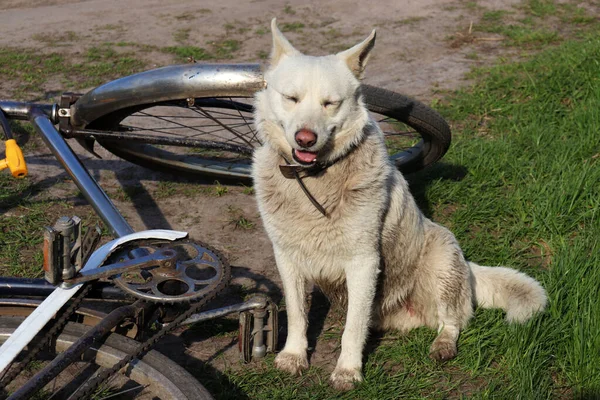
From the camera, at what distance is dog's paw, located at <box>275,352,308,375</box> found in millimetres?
3242

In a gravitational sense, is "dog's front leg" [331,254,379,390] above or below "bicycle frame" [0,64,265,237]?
below

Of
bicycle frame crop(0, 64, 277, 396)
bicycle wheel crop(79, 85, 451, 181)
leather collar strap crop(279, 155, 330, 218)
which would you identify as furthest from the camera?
bicycle wheel crop(79, 85, 451, 181)

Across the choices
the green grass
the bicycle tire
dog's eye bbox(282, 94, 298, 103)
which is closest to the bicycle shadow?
the bicycle tire

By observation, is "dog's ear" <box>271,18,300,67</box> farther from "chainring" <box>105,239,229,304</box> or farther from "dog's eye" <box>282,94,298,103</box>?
"chainring" <box>105,239,229,304</box>

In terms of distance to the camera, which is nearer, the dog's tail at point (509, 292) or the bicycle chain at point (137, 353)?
the bicycle chain at point (137, 353)

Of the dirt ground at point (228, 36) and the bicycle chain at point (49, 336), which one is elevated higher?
the bicycle chain at point (49, 336)

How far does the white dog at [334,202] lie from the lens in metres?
3.03

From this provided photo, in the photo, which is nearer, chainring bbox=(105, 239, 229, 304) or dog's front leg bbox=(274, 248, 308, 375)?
chainring bbox=(105, 239, 229, 304)

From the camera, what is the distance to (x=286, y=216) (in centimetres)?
318

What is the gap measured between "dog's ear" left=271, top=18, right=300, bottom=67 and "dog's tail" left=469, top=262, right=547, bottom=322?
1.47 meters

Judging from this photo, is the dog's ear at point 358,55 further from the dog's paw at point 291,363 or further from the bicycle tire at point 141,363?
the bicycle tire at point 141,363

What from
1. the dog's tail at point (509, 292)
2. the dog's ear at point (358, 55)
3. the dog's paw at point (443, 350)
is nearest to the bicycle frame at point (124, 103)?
the dog's ear at point (358, 55)

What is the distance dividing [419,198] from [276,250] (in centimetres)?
172

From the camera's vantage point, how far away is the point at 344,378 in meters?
3.17
